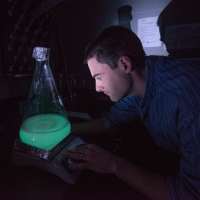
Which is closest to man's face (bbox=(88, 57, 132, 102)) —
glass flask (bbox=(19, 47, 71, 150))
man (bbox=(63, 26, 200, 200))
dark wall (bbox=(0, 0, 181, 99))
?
man (bbox=(63, 26, 200, 200))

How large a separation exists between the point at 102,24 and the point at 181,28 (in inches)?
36.4

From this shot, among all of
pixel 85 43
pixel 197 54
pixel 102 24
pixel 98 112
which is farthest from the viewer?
pixel 85 43

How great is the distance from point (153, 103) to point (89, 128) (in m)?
0.47

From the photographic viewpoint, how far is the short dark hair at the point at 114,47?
80 cm

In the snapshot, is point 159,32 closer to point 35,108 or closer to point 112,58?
point 112,58

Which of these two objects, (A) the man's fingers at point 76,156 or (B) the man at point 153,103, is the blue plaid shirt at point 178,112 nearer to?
(B) the man at point 153,103

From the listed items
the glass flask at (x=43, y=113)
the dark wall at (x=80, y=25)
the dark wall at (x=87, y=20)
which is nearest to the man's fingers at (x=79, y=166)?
the glass flask at (x=43, y=113)

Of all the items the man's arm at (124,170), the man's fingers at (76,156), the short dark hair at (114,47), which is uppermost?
the short dark hair at (114,47)

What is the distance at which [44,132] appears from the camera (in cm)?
64

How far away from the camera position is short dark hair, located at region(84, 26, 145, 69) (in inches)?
31.5

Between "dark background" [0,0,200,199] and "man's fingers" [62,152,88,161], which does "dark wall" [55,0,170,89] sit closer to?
"dark background" [0,0,200,199]

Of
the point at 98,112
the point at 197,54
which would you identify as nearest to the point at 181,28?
the point at 197,54

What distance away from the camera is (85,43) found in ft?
6.88

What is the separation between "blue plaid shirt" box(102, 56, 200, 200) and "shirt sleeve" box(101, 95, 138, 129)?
193mm
